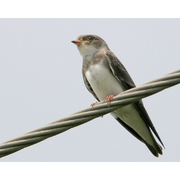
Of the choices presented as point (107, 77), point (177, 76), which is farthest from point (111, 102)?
point (107, 77)

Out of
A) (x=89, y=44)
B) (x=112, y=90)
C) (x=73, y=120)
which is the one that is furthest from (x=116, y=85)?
(x=73, y=120)

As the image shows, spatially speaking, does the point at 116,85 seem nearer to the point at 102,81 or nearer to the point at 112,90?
the point at 112,90

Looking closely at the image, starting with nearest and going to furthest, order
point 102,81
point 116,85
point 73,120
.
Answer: point 73,120 < point 102,81 < point 116,85

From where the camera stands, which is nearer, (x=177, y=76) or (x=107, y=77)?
(x=177, y=76)

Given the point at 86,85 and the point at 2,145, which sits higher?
the point at 86,85

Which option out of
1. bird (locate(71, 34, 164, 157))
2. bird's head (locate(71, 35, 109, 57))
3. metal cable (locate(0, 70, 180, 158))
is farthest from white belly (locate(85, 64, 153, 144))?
metal cable (locate(0, 70, 180, 158))

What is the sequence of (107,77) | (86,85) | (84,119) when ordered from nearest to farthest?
(84,119) < (107,77) < (86,85)

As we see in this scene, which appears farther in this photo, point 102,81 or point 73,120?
point 102,81

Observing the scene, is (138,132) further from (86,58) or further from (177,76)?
(177,76)
